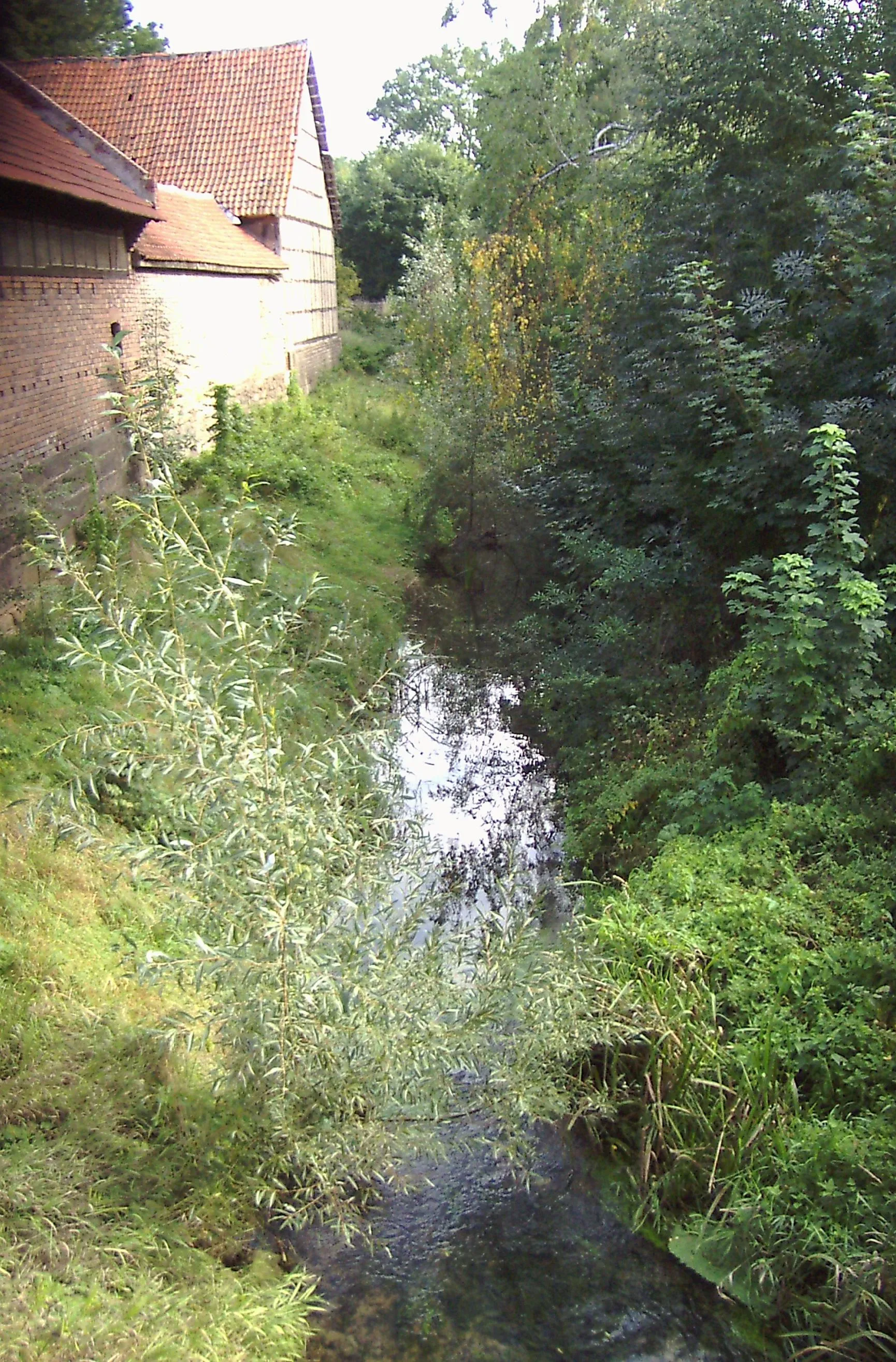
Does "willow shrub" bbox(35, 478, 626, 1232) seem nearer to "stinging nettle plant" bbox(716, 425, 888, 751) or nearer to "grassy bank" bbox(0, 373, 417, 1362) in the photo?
"grassy bank" bbox(0, 373, 417, 1362)

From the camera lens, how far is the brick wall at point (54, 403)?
7793 mm

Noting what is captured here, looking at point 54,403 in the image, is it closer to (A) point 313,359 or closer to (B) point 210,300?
(B) point 210,300

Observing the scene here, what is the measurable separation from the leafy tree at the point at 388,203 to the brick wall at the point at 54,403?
22.1 metres

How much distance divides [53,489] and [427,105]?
42463 mm

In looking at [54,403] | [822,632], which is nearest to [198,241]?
[54,403]

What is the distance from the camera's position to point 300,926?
329cm

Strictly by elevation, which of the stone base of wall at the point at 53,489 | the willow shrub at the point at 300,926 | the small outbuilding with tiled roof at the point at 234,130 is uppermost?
the small outbuilding with tiled roof at the point at 234,130

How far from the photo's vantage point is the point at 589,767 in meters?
8.02

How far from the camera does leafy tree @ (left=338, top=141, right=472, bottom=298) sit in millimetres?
31125

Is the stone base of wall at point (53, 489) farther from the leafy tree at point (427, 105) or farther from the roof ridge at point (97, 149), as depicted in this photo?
the leafy tree at point (427, 105)

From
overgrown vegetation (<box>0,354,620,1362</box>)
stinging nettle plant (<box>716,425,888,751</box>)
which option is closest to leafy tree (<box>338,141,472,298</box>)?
stinging nettle plant (<box>716,425,888,751</box>)

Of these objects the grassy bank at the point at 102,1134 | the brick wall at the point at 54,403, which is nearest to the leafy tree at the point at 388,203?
the brick wall at the point at 54,403

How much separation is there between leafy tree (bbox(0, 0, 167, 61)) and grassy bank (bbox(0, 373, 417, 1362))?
222 centimetres

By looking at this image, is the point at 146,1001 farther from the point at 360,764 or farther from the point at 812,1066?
the point at 812,1066
